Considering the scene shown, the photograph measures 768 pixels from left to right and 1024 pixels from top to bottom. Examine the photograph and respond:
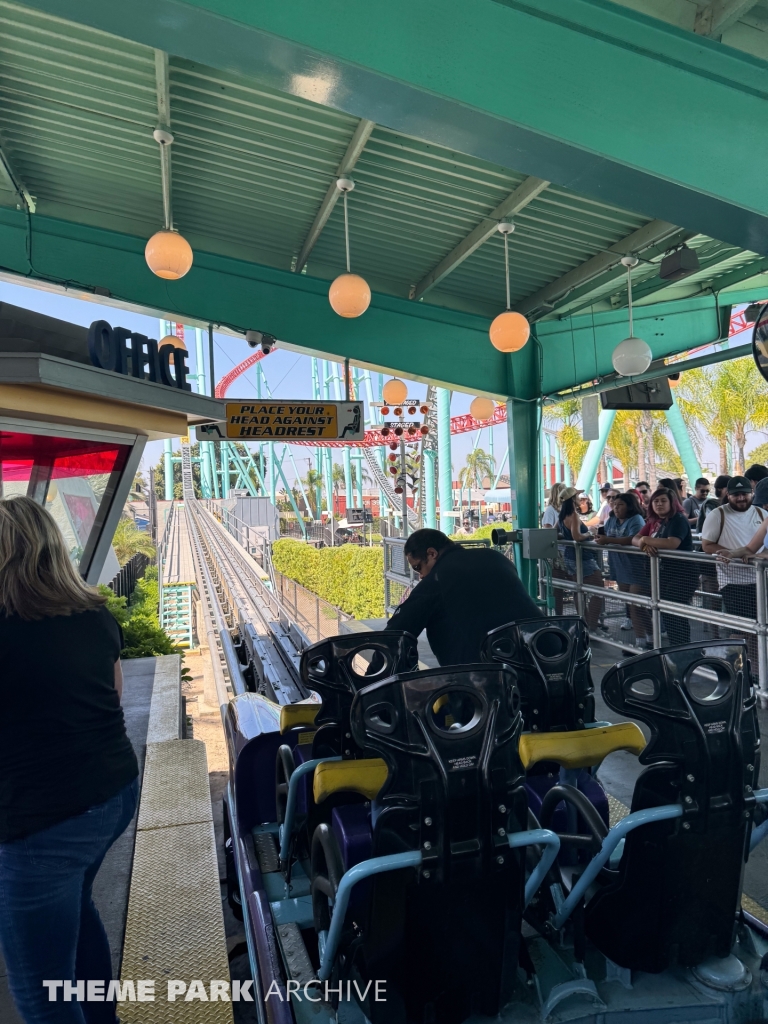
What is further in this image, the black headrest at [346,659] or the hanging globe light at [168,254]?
the hanging globe light at [168,254]

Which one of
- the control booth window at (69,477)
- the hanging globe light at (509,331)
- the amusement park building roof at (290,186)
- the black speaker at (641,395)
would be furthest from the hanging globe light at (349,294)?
the black speaker at (641,395)

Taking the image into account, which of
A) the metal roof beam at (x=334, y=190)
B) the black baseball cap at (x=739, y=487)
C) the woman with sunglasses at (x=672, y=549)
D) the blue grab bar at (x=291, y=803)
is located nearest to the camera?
the blue grab bar at (x=291, y=803)

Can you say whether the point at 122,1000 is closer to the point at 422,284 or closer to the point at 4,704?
the point at 4,704

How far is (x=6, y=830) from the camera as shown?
1.78 meters

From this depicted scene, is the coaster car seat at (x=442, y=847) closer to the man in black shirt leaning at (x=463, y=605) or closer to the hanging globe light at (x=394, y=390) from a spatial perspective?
the man in black shirt leaning at (x=463, y=605)

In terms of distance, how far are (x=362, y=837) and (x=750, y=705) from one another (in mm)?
1191

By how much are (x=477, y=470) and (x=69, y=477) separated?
7097 cm

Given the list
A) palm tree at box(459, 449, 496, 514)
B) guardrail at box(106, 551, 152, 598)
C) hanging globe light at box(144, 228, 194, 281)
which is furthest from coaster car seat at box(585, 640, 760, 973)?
palm tree at box(459, 449, 496, 514)

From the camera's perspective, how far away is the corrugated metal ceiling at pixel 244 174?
4496mm

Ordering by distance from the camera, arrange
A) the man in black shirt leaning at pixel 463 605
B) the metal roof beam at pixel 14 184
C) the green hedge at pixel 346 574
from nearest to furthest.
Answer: the man in black shirt leaning at pixel 463 605, the metal roof beam at pixel 14 184, the green hedge at pixel 346 574

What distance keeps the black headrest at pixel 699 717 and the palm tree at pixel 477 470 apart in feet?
214

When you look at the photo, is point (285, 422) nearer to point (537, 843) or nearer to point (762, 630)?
point (762, 630)

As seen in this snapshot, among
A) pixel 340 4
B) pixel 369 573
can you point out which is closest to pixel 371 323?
pixel 340 4

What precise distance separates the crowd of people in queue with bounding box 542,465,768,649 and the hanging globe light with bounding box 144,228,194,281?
172 inches
